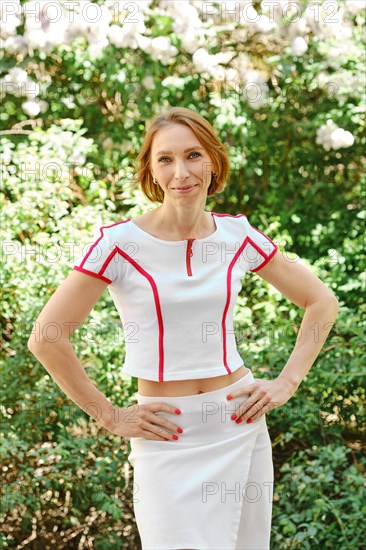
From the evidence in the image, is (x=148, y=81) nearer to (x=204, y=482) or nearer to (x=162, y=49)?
(x=162, y=49)

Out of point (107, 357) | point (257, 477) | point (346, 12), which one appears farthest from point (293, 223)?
point (257, 477)

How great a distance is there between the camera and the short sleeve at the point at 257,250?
2365mm

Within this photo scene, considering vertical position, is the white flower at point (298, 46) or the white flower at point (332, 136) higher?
the white flower at point (298, 46)

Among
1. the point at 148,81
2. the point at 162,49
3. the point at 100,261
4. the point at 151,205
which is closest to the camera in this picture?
the point at 100,261

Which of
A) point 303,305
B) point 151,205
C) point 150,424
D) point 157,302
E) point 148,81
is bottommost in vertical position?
point 150,424

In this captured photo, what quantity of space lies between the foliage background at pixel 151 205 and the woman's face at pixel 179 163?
5.95 feet

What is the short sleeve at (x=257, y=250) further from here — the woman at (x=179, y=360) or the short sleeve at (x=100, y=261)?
the short sleeve at (x=100, y=261)

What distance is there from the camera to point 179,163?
2.19 meters

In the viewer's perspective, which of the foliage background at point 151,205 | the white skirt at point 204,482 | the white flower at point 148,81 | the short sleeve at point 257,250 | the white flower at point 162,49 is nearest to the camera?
the white skirt at point 204,482

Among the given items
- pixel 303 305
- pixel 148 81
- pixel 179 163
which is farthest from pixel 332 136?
pixel 179 163

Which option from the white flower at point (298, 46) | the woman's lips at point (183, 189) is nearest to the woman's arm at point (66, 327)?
the woman's lips at point (183, 189)

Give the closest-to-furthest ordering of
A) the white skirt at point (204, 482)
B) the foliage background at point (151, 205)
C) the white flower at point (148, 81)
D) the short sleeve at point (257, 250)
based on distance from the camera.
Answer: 1. the white skirt at point (204, 482)
2. the short sleeve at point (257, 250)
3. the foliage background at point (151, 205)
4. the white flower at point (148, 81)

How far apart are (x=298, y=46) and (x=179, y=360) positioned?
306cm

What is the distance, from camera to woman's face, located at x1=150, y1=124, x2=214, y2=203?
2195 millimetres
